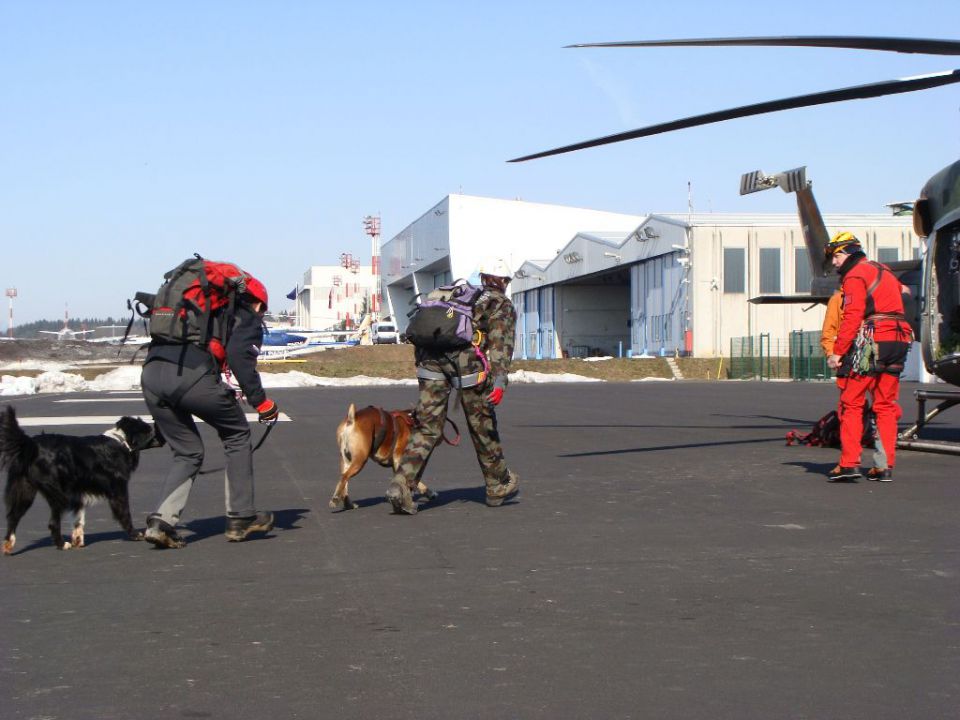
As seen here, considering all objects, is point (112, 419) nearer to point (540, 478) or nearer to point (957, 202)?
point (540, 478)

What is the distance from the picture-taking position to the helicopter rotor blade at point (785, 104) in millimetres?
9367

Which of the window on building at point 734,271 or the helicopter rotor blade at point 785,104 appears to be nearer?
the helicopter rotor blade at point 785,104

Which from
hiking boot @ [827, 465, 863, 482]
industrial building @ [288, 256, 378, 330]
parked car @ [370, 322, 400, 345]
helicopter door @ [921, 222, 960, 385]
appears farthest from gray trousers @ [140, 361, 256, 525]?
industrial building @ [288, 256, 378, 330]

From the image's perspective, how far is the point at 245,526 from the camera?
7656 mm

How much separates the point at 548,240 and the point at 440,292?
84862mm

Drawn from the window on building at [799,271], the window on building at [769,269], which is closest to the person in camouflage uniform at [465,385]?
the window on building at [769,269]

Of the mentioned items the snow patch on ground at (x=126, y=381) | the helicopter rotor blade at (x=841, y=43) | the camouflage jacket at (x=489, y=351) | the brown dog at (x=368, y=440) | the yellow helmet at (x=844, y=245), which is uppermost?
the helicopter rotor blade at (x=841, y=43)

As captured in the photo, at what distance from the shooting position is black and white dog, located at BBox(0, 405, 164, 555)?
7031 millimetres

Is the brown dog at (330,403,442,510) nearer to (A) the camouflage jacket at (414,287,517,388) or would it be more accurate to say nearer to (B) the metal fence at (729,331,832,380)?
(A) the camouflage jacket at (414,287,517,388)

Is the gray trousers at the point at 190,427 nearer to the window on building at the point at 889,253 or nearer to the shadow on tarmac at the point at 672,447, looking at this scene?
the shadow on tarmac at the point at 672,447

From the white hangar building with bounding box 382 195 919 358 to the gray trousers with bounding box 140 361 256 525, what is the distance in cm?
3494

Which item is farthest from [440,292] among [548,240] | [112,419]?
[548,240]

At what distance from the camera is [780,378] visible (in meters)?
50.5

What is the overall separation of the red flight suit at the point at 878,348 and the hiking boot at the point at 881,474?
77 millimetres
